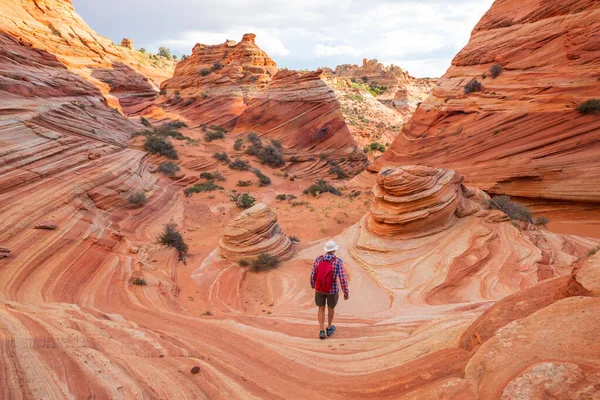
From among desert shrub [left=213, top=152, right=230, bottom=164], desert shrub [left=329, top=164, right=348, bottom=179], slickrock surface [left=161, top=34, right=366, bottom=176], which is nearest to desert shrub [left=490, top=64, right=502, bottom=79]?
desert shrub [left=329, top=164, right=348, bottom=179]

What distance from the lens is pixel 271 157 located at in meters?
22.5

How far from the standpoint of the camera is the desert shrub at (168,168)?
1605 centimetres

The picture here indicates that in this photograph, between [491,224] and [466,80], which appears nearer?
[491,224]

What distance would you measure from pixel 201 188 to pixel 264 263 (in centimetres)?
860

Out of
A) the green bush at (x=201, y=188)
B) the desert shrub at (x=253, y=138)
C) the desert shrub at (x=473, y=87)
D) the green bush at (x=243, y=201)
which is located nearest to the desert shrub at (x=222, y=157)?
the green bush at (x=201, y=188)

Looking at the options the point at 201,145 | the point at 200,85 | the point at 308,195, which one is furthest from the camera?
the point at 200,85

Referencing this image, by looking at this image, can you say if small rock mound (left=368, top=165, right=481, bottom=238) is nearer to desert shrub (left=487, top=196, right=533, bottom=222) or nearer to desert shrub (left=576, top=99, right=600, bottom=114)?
desert shrub (left=487, top=196, right=533, bottom=222)

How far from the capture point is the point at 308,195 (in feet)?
58.1

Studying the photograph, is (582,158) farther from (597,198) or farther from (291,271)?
(291,271)

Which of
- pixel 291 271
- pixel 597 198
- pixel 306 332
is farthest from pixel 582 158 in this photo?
pixel 306 332

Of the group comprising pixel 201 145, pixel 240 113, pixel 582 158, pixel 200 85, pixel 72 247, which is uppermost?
pixel 200 85

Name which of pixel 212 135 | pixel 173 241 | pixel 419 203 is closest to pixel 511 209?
pixel 419 203

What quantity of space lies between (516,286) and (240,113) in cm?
2400

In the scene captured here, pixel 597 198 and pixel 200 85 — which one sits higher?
pixel 200 85
